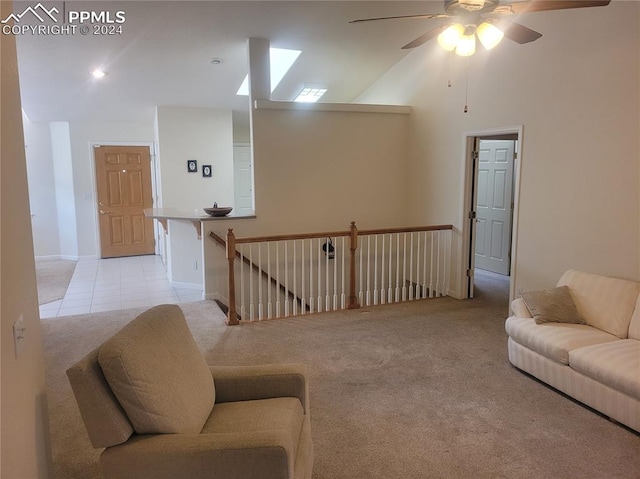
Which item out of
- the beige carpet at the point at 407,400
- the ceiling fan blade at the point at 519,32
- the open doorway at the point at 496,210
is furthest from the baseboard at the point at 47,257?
the ceiling fan blade at the point at 519,32

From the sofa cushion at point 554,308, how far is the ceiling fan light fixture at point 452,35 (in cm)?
196

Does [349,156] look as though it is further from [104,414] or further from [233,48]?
[104,414]

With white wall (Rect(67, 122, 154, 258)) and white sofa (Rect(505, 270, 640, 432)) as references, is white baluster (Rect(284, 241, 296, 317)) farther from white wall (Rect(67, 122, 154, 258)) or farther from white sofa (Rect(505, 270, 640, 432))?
white wall (Rect(67, 122, 154, 258))

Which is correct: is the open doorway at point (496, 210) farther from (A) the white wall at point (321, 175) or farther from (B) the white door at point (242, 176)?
(B) the white door at point (242, 176)

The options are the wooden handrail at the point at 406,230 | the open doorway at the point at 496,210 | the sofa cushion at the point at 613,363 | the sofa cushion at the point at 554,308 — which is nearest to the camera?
the sofa cushion at the point at 613,363

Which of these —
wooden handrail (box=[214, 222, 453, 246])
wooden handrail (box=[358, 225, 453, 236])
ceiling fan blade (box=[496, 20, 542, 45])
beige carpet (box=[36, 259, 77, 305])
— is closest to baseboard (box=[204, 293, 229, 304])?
wooden handrail (box=[214, 222, 453, 246])

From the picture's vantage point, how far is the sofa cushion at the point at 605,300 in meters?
3.15

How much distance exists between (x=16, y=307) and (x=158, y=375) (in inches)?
20.8

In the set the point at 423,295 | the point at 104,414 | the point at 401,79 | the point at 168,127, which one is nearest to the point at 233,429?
the point at 104,414

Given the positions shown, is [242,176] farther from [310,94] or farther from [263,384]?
[263,384]

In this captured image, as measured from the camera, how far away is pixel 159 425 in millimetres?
1629

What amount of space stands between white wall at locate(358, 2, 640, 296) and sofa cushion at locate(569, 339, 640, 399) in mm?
820

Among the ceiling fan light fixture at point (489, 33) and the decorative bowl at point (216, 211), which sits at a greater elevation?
the ceiling fan light fixture at point (489, 33)

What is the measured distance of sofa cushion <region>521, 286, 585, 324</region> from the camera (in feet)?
10.8
